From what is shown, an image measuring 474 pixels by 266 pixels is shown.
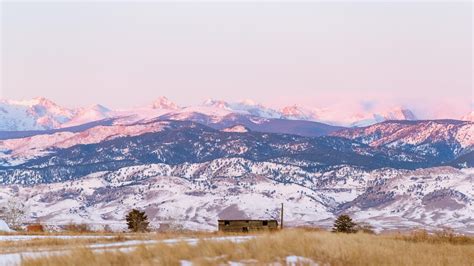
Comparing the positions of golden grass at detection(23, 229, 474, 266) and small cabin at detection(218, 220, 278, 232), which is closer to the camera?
golden grass at detection(23, 229, 474, 266)

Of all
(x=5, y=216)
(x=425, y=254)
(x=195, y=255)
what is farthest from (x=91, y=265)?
(x=5, y=216)

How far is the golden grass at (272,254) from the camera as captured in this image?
72.5 feet

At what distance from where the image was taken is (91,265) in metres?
21.1

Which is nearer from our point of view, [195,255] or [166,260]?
[166,260]

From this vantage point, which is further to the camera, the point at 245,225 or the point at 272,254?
the point at 245,225

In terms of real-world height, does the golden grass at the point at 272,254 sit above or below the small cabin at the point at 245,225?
above

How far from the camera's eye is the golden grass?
2211cm

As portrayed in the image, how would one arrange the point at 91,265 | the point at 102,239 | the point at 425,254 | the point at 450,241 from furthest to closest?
the point at 450,241
the point at 102,239
the point at 425,254
the point at 91,265

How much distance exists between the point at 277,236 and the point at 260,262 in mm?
5618

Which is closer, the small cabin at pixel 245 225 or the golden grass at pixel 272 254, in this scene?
the golden grass at pixel 272 254

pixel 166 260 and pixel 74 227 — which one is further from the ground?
pixel 166 260

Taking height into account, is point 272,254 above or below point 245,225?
above

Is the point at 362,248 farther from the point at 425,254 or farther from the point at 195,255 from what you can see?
the point at 195,255

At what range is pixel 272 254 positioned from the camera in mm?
24641
